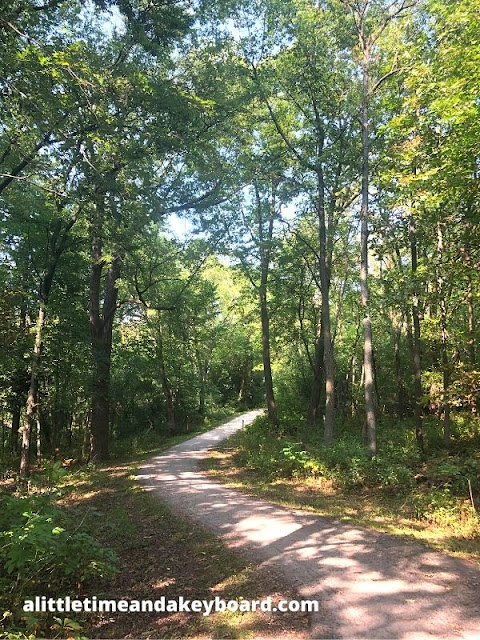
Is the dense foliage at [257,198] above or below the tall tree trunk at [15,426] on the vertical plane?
above

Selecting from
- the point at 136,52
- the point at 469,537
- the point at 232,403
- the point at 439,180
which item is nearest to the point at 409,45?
the point at 439,180

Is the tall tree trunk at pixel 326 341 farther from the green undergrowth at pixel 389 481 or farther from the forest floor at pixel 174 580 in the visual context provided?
the forest floor at pixel 174 580

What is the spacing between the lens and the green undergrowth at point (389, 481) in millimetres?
6887

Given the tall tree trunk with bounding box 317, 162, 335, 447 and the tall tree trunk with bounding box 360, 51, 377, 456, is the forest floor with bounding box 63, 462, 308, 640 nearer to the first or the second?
the tall tree trunk with bounding box 360, 51, 377, 456

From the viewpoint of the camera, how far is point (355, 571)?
488 cm

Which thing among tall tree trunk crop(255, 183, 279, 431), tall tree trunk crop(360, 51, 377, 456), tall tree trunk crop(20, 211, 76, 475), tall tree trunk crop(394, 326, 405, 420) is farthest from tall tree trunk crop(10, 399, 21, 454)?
tall tree trunk crop(394, 326, 405, 420)

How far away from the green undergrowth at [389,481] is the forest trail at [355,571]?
72cm

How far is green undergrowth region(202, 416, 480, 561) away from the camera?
271 inches

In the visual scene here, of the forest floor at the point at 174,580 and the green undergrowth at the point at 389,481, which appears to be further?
the green undergrowth at the point at 389,481

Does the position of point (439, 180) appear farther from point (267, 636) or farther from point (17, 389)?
point (17, 389)

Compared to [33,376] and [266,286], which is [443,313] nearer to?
[266,286]

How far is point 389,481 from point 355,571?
5.01m

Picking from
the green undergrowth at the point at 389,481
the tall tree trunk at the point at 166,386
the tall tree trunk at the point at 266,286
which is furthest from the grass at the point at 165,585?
the tall tree trunk at the point at 166,386

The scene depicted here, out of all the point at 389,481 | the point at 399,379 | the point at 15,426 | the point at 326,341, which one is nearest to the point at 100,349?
the point at 15,426
